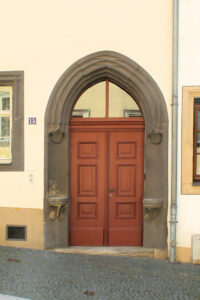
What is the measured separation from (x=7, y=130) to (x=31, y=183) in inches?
46.5

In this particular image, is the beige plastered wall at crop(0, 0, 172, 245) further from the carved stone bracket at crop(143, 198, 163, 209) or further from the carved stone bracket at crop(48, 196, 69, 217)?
the carved stone bracket at crop(143, 198, 163, 209)

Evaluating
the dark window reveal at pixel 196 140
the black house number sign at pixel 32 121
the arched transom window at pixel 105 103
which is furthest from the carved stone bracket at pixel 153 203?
the black house number sign at pixel 32 121

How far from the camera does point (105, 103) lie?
218 inches

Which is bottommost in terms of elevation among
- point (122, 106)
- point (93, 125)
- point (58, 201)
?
point (58, 201)

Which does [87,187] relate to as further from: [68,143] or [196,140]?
[196,140]

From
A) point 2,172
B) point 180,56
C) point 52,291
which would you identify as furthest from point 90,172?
point 180,56

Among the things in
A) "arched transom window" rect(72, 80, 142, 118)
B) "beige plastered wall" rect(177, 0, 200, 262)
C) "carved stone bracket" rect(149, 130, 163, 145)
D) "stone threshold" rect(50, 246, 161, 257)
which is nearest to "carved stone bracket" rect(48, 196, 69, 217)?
"stone threshold" rect(50, 246, 161, 257)

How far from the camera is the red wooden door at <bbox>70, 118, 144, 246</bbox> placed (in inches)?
217

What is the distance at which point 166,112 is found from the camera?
5.20 meters

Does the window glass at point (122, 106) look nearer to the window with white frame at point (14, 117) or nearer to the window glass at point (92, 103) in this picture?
the window glass at point (92, 103)

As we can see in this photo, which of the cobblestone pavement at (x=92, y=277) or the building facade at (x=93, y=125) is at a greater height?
the building facade at (x=93, y=125)

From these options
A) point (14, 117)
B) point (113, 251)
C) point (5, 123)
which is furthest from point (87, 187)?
point (5, 123)

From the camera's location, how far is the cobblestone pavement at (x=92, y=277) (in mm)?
3859

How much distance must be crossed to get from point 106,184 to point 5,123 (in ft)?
7.71
